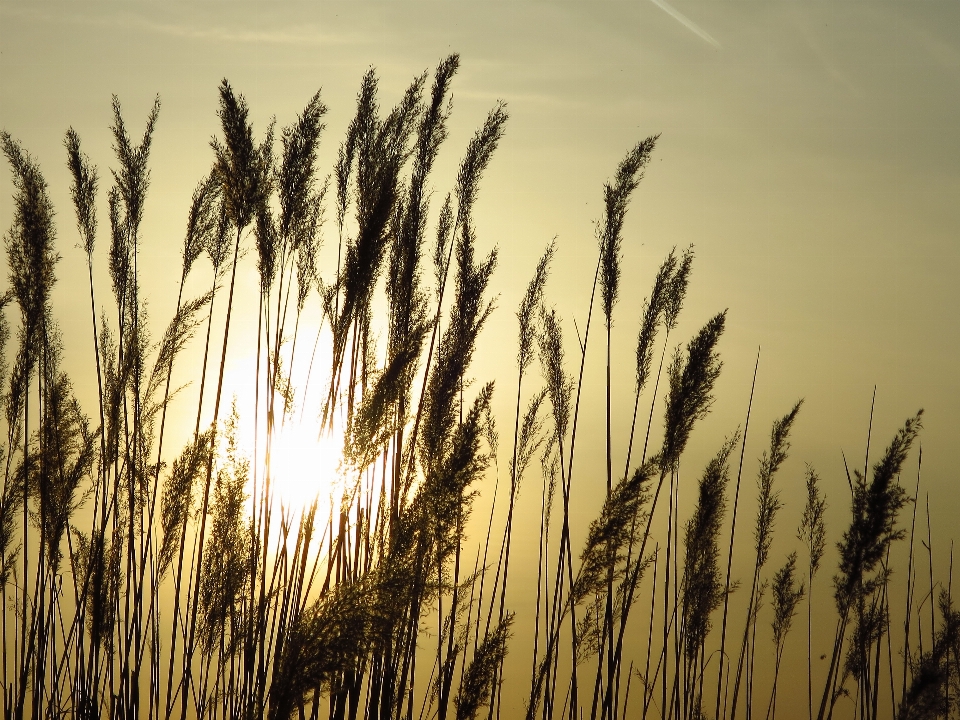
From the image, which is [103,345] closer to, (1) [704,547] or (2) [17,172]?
(2) [17,172]

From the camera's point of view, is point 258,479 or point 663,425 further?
point 663,425

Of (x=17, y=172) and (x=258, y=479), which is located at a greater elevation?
(x=17, y=172)

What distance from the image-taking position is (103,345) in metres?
3.66

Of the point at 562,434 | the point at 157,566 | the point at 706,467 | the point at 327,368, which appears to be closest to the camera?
the point at 327,368

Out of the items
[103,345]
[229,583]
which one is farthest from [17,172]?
[229,583]

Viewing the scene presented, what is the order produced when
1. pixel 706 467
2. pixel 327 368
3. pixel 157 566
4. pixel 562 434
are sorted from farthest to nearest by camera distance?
pixel 562 434 < pixel 706 467 < pixel 157 566 < pixel 327 368

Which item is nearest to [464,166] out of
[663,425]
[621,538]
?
[663,425]

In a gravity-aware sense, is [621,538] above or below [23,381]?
below

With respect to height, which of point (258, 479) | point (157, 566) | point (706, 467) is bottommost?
point (157, 566)

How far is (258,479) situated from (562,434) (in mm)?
1625

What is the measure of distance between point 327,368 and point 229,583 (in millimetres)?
762

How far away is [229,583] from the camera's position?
2812mm

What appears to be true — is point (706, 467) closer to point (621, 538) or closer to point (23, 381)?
point (621, 538)

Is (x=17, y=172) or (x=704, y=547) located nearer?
(x=17, y=172)
